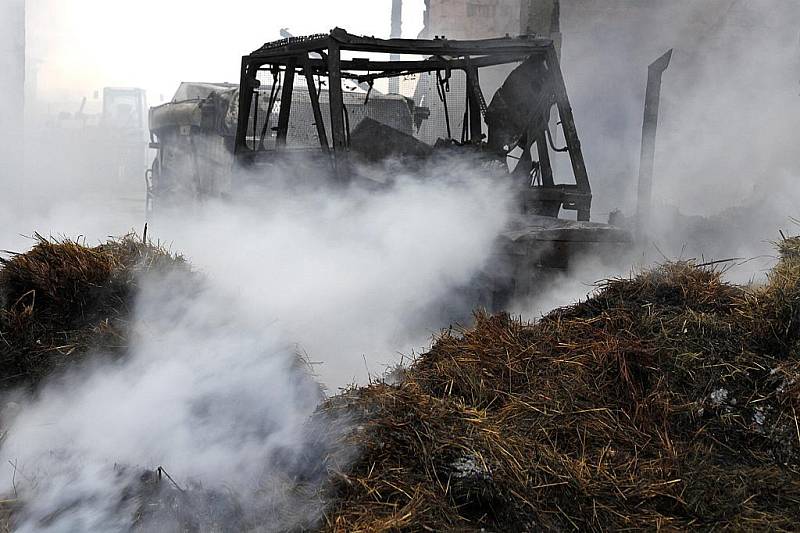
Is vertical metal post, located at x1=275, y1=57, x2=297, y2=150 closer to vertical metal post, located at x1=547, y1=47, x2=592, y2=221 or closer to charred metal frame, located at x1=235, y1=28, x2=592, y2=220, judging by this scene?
charred metal frame, located at x1=235, y1=28, x2=592, y2=220

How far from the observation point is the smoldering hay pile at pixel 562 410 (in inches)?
110

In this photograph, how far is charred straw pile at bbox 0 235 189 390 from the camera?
4027mm

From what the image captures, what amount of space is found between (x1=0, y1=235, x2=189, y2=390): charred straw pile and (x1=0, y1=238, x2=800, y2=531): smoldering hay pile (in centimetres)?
1

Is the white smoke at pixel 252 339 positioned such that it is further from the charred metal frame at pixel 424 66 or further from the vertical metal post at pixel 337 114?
the charred metal frame at pixel 424 66

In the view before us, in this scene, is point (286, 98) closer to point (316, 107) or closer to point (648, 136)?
point (316, 107)

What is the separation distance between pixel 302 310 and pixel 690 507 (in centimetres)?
346

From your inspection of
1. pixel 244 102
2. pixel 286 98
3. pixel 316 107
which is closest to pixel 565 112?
pixel 316 107

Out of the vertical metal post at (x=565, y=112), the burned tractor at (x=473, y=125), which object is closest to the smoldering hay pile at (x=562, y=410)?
the burned tractor at (x=473, y=125)

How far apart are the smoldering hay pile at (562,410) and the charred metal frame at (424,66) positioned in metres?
2.82

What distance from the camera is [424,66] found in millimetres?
8016

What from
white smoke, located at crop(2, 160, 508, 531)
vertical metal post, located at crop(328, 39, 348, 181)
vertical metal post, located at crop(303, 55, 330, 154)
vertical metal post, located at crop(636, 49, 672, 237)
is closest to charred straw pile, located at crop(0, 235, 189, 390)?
white smoke, located at crop(2, 160, 508, 531)

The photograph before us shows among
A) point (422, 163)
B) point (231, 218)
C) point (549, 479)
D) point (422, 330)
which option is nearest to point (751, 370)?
point (549, 479)

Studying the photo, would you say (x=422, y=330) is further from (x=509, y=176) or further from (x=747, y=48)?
(x=747, y=48)

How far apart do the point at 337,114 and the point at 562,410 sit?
421 centimetres
